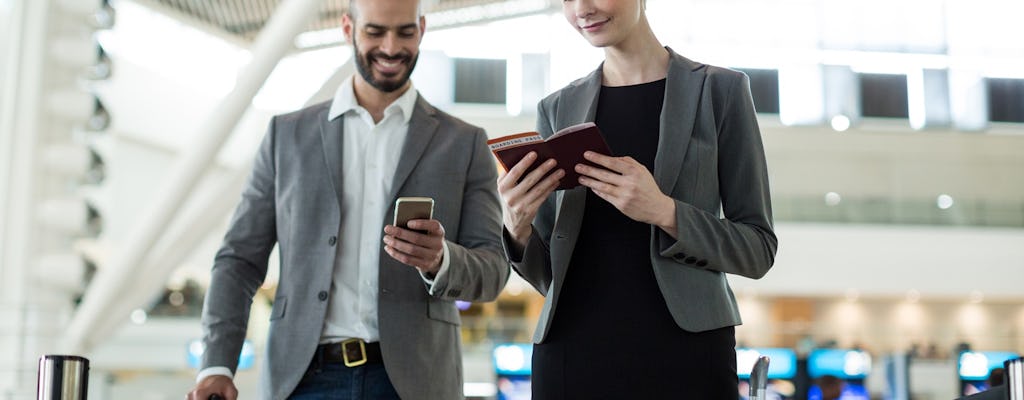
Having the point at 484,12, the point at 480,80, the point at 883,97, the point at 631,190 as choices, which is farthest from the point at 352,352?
the point at 883,97

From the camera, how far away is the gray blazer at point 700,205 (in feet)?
7.73

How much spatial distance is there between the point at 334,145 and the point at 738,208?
1.18 meters

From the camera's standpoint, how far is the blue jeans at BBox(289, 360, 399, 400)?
293cm

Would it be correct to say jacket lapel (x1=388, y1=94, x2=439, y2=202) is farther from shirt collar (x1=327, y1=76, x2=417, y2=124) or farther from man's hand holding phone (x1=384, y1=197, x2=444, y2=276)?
man's hand holding phone (x1=384, y1=197, x2=444, y2=276)

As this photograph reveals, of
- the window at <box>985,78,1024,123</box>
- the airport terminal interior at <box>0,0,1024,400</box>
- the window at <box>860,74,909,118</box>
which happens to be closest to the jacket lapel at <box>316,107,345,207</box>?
the airport terminal interior at <box>0,0,1024,400</box>

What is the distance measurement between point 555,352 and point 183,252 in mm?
7827

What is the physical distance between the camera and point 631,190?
7.43ft

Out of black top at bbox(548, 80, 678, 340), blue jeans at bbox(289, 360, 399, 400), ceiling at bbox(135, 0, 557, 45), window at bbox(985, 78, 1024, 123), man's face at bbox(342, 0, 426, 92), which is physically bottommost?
blue jeans at bbox(289, 360, 399, 400)

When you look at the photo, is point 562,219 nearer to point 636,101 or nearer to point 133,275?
point 636,101

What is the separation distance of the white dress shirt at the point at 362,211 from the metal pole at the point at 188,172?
513cm

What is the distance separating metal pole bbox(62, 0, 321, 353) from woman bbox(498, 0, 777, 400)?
5.95 metres

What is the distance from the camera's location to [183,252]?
9.77 metres

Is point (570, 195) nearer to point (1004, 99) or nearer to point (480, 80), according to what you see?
point (480, 80)

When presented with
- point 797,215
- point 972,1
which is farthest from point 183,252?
point 972,1
